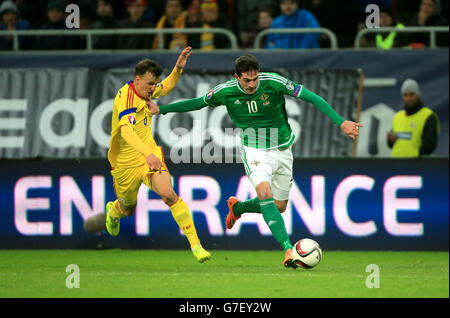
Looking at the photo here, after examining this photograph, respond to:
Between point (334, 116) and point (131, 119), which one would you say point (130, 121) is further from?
point (334, 116)

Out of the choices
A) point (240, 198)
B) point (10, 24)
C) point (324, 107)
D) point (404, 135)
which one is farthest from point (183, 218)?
point (10, 24)

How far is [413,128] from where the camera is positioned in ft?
40.0

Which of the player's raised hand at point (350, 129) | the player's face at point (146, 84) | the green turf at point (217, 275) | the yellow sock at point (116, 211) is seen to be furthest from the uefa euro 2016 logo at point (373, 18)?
the yellow sock at point (116, 211)

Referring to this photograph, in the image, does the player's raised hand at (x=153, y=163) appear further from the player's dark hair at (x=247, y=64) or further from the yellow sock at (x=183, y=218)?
the player's dark hair at (x=247, y=64)

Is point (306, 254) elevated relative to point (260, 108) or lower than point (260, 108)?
lower

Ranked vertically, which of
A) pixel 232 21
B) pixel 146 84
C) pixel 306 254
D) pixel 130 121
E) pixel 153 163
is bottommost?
pixel 306 254

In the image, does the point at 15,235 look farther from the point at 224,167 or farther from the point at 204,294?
the point at 204,294

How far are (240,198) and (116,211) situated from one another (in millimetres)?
2452

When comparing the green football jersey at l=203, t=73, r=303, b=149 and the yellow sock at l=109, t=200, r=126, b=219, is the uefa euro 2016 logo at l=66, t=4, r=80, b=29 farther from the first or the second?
the green football jersey at l=203, t=73, r=303, b=149

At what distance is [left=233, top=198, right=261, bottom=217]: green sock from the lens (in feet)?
31.3

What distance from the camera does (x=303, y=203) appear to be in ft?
38.4

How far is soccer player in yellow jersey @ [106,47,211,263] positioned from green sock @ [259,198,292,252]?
697 millimetres

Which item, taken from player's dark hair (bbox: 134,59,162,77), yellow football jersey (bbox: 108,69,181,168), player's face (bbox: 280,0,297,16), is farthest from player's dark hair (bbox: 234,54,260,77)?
player's face (bbox: 280,0,297,16)

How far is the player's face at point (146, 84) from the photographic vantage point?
8.98 metres
